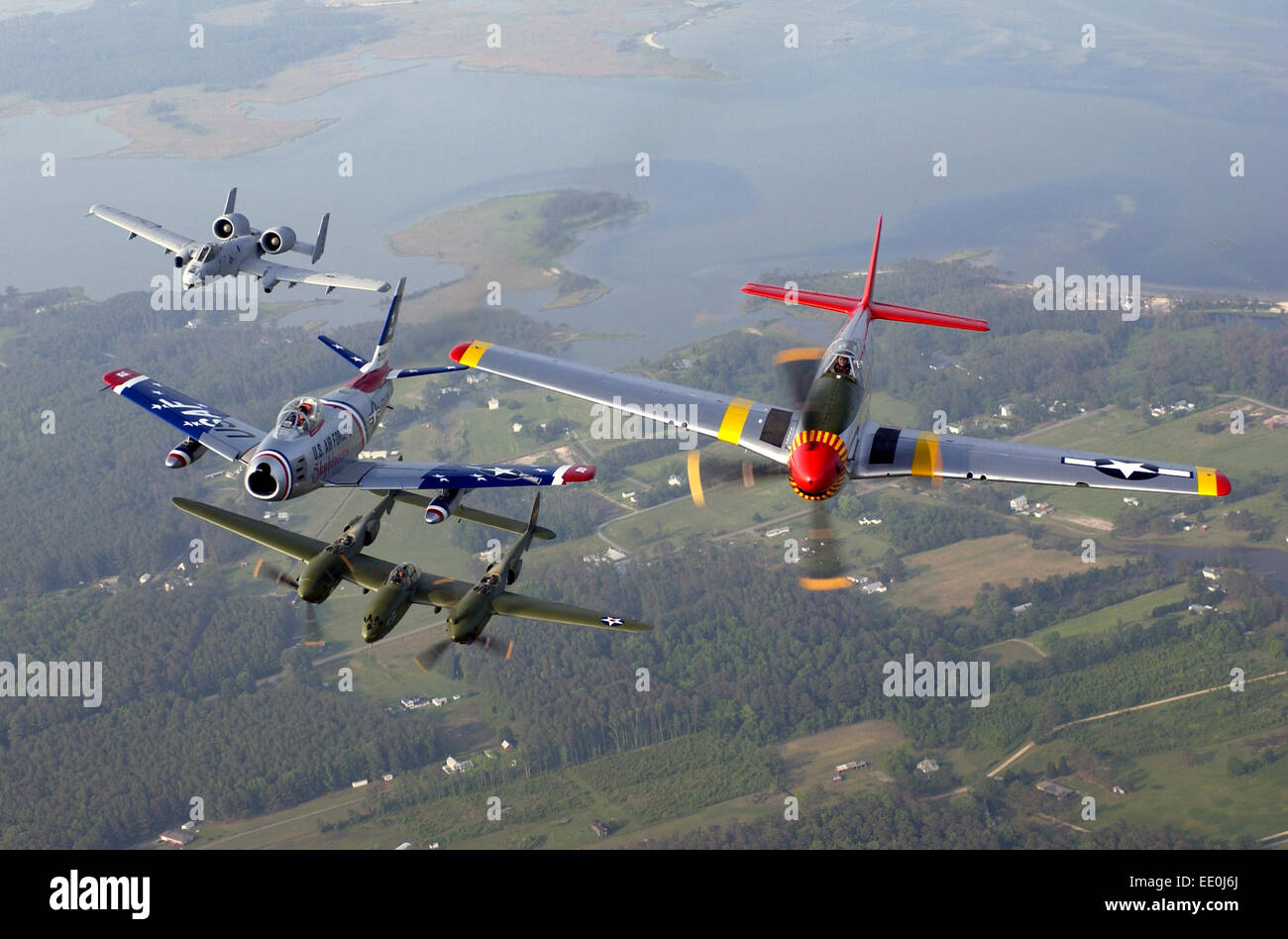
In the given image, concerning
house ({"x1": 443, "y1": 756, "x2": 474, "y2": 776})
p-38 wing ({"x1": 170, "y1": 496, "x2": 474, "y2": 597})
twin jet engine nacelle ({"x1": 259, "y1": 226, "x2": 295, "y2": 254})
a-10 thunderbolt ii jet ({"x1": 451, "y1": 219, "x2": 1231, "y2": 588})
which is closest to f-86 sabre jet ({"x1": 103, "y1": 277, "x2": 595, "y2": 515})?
p-38 wing ({"x1": 170, "y1": 496, "x2": 474, "y2": 597})

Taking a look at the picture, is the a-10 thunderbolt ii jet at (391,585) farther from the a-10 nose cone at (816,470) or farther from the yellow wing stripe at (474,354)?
the a-10 nose cone at (816,470)

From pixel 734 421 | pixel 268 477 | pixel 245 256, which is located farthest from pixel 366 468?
pixel 245 256

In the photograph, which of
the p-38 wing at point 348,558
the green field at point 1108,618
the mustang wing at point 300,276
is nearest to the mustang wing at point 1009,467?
the p-38 wing at point 348,558

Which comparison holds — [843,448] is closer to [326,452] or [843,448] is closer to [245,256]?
[326,452]

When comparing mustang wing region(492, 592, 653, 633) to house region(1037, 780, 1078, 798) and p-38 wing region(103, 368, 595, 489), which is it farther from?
house region(1037, 780, 1078, 798)

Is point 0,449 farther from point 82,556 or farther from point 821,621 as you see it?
point 821,621
